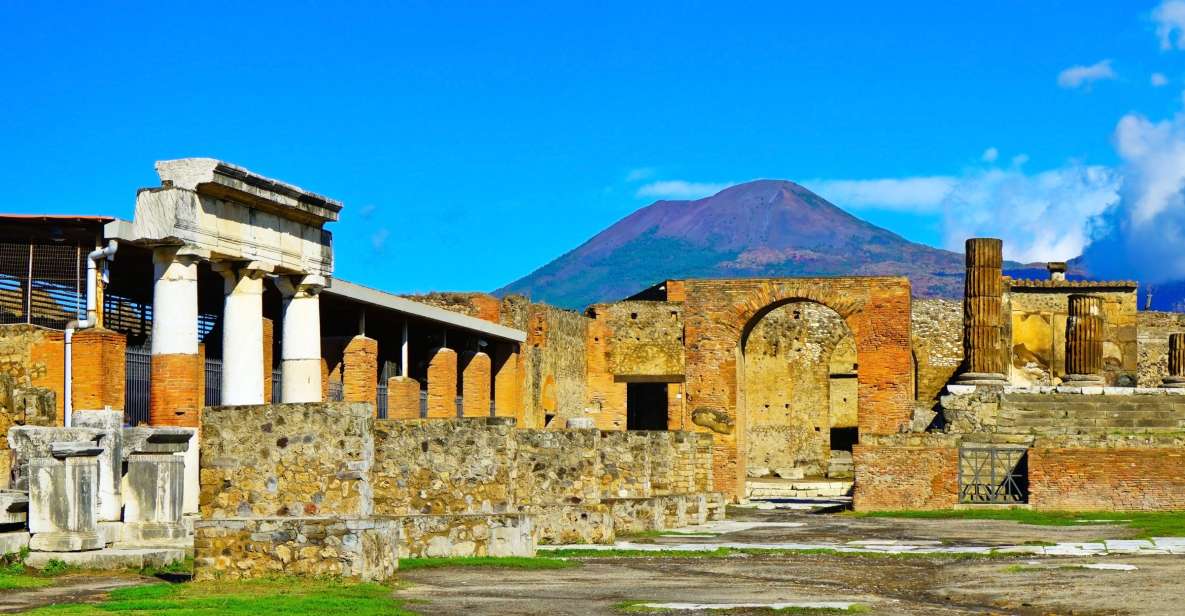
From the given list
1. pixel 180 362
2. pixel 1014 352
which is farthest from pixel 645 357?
pixel 180 362

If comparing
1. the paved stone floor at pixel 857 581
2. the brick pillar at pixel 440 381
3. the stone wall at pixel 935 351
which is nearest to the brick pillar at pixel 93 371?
the paved stone floor at pixel 857 581

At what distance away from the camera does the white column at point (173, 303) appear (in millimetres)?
20906

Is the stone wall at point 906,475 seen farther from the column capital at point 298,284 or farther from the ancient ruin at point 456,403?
the column capital at point 298,284

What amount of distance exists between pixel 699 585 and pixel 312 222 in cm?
1131

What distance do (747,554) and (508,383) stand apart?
21.8 meters

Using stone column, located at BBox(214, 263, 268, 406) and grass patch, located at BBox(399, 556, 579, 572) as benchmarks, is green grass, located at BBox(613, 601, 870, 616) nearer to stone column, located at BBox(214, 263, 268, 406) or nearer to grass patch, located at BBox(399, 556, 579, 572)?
grass patch, located at BBox(399, 556, 579, 572)

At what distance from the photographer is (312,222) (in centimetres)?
2408

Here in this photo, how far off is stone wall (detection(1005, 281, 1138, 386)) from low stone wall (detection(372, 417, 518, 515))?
1481 inches

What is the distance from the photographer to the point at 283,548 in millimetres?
12930

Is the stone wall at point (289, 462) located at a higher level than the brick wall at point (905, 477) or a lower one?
higher

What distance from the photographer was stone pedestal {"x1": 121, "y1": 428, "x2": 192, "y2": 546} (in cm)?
1620

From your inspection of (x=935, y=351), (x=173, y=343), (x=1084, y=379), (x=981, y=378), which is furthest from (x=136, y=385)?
(x=935, y=351)

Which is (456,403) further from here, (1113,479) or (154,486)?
(154,486)

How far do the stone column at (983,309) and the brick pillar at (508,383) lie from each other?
10229 millimetres
